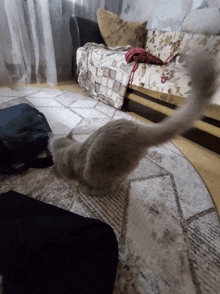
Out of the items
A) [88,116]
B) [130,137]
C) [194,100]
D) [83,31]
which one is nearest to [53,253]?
[130,137]

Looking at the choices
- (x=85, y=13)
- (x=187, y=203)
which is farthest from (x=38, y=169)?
(x=85, y=13)

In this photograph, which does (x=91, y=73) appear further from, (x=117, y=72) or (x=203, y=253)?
(x=203, y=253)

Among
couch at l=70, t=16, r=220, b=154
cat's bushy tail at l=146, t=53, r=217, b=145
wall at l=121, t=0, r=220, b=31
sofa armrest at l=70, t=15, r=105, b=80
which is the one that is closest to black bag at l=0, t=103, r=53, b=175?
cat's bushy tail at l=146, t=53, r=217, b=145

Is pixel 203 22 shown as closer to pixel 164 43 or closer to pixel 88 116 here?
pixel 164 43

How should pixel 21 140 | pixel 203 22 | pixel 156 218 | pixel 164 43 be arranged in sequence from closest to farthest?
pixel 156 218 < pixel 21 140 < pixel 203 22 < pixel 164 43

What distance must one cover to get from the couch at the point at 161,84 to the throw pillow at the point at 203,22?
0.07 m

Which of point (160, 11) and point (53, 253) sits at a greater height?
point (160, 11)

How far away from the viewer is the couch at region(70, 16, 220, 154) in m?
1.11

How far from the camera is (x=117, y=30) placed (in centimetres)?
200

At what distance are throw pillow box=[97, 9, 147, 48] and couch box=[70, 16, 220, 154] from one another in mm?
134

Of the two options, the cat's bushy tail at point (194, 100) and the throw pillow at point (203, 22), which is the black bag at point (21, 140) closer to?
the cat's bushy tail at point (194, 100)

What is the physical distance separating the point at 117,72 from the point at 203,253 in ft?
5.09

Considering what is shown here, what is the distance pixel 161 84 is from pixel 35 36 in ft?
5.49

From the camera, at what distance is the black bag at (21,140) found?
70 cm
